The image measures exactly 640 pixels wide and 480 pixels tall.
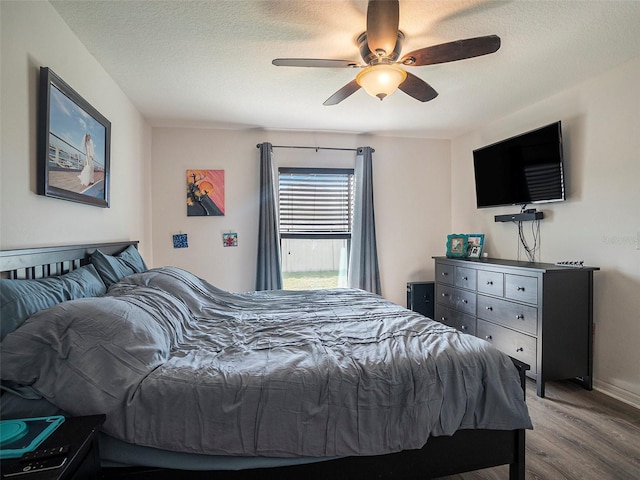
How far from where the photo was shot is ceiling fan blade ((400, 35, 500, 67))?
1.69 m

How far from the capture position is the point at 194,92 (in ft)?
9.30

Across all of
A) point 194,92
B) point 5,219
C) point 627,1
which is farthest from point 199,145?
point 627,1

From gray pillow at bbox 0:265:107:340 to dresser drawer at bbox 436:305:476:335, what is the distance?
3.08 metres

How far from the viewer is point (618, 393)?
7.89 ft

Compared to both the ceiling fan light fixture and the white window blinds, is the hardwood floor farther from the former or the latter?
the white window blinds

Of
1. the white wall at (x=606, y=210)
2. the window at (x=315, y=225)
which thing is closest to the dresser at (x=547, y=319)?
the white wall at (x=606, y=210)

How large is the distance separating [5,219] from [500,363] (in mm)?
2248

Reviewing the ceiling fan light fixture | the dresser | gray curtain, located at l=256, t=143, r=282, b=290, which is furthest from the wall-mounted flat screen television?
gray curtain, located at l=256, t=143, r=282, b=290

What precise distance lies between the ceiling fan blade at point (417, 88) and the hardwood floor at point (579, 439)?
7.42 ft

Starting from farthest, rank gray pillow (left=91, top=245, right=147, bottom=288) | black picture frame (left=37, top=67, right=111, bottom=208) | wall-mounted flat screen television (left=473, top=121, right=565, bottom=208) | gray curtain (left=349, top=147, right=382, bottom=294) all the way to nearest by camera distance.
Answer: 1. gray curtain (left=349, top=147, right=382, bottom=294)
2. wall-mounted flat screen television (left=473, top=121, right=565, bottom=208)
3. gray pillow (left=91, top=245, right=147, bottom=288)
4. black picture frame (left=37, top=67, right=111, bottom=208)

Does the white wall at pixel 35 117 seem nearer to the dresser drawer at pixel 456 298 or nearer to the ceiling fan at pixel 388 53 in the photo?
the ceiling fan at pixel 388 53

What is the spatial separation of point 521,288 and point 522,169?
1.19m

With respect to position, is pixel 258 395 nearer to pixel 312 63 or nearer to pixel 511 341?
pixel 312 63

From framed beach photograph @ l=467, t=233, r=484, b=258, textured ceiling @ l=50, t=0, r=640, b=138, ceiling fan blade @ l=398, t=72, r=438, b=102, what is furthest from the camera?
framed beach photograph @ l=467, t=233, r=484, b=258
